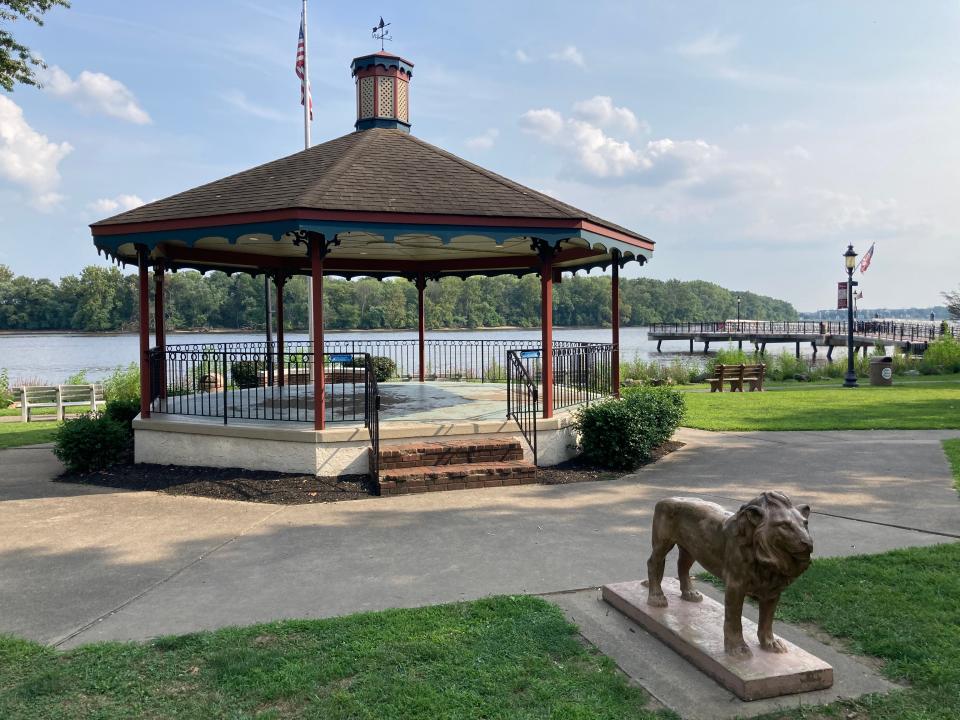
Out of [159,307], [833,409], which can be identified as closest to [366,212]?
[159,307]

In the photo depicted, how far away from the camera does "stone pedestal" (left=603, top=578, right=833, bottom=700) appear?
352cm

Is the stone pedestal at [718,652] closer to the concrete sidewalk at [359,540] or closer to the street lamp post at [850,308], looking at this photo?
the concrete sidewalk at [359,540]

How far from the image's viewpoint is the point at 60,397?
17703 millimetres

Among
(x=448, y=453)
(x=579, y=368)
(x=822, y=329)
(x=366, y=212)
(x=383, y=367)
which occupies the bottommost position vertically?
(x=448, y=453)

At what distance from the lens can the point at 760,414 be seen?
15.4 meters

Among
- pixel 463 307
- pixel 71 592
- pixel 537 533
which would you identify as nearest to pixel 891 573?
pixel 537 533

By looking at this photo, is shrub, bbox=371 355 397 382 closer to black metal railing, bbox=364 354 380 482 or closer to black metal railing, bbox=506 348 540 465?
black metal railing, bbox=506 348 540 465

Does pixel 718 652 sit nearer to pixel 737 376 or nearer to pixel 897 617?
pixel 897 617

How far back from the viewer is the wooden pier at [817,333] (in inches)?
2096

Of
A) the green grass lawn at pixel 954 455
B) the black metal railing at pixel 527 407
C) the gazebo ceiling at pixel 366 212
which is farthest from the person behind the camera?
the black metal railing at pixel 527 407

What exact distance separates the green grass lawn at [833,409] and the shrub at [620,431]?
418 cm

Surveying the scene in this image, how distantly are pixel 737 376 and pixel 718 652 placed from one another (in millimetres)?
21002

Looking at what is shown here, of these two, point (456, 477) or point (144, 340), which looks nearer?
point (456, 477)

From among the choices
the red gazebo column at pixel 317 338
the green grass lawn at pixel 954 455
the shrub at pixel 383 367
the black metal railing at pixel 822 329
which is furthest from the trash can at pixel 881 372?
the black metal railing at pixel 822 329
